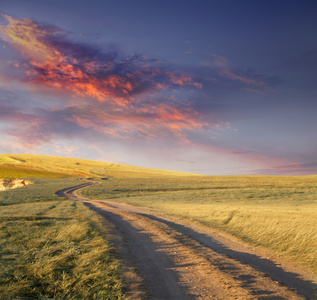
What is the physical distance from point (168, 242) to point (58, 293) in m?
6.66

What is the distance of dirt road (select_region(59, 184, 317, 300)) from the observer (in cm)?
694

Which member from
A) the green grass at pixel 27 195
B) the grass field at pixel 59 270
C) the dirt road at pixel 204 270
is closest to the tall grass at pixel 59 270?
the grass field at pixel 59 270

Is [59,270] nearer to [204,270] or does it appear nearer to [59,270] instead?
[59,270]

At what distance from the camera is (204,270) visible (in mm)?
8492

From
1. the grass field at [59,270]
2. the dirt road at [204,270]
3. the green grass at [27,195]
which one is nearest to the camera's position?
the grass field at [59,270]

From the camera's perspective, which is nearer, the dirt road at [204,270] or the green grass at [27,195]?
the dirt road at [204,270]

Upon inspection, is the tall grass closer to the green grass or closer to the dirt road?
the dirt road

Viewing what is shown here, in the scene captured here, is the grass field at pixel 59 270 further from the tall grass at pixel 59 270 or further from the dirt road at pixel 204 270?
the dirt road at pixel 204 270

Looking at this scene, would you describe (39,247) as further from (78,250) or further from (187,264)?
(187,264)

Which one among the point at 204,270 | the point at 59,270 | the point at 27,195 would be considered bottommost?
the point at 27,195

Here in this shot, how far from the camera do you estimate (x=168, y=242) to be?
12406 mm

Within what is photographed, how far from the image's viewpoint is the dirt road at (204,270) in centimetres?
694

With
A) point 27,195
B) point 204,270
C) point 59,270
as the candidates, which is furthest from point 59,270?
point 27,195

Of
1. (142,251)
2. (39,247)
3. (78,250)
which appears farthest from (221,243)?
(39,247)
